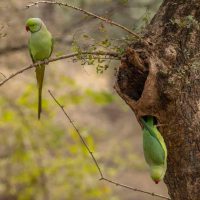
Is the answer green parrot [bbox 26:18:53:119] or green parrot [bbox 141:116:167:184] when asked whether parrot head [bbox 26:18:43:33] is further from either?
green parrot [bbox 141:116:167:184]

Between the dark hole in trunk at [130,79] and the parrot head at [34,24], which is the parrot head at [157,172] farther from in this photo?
the parrot head at [34,24]

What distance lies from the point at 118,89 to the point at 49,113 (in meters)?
3.52

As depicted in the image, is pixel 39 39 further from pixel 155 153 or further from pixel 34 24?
pixel 155 153

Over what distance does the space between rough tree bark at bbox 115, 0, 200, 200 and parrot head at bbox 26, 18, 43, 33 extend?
0.45 m

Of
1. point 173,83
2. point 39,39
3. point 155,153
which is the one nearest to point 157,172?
point 155,153

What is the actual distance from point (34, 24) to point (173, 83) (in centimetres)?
67

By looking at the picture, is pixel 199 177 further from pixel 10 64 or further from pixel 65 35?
pixel 10 64

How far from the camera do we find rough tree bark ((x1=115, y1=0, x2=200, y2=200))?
192 centimetres

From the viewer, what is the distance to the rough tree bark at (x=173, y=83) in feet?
6.29

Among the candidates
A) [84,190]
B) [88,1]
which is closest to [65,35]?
[88,1]

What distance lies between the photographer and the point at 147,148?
1808 mm

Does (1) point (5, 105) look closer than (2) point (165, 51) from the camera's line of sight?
No

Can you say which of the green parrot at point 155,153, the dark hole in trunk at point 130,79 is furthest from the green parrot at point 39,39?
the green parrot at point 155,153

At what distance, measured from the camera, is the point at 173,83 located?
1.91 m
